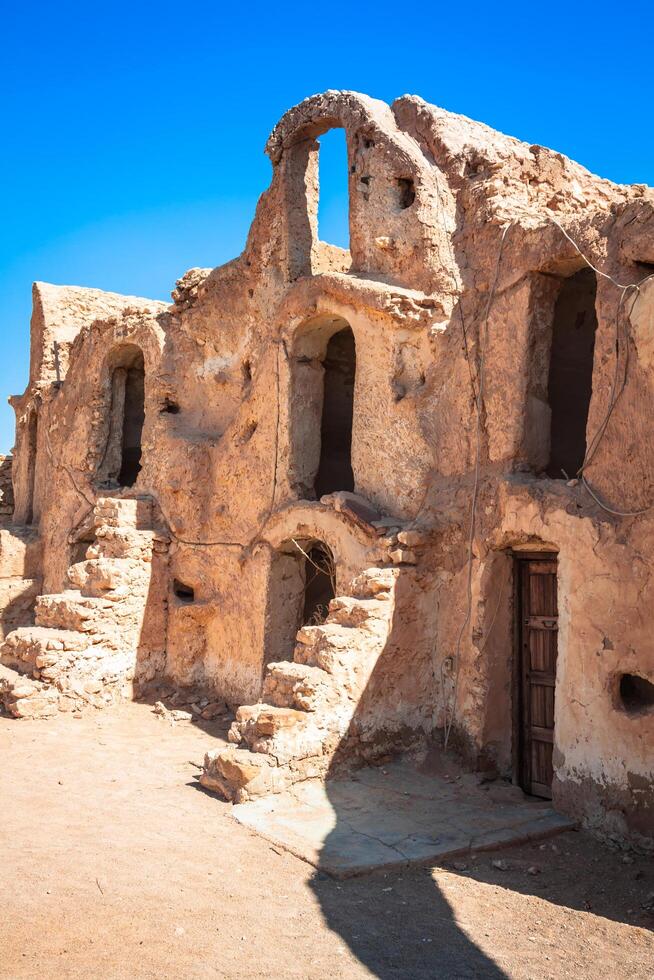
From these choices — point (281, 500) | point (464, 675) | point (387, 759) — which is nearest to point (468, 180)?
point (281, 500)

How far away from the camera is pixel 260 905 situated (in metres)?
5.50

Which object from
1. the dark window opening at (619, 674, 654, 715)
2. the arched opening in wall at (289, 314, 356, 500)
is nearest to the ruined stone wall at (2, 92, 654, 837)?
the arched opening in wall at (289, 314, 356, 500)

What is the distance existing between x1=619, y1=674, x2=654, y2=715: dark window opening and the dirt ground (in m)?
1.07

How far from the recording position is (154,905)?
17.6 feet

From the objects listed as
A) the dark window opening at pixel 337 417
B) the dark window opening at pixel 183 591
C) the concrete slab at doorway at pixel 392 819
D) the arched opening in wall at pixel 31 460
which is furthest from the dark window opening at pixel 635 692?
the arched opening in wall at pixel 31 460

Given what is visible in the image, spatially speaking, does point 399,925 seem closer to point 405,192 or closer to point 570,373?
point 570,373

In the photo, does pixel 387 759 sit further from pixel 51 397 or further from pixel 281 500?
pixel 51 397

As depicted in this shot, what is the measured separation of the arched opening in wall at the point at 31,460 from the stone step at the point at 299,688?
9.70 metres

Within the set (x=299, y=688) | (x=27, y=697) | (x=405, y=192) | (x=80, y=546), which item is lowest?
(x=27, y=697)

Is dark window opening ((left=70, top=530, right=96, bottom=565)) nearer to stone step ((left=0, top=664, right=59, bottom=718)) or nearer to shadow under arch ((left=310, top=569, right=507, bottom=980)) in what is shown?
stone step ((left=0, top=664, right=59, bottom=718))

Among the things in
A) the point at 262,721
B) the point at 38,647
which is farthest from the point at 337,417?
the point at 262,721

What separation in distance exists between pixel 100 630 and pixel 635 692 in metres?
6.51

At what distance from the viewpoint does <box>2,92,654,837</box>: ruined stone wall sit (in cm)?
692

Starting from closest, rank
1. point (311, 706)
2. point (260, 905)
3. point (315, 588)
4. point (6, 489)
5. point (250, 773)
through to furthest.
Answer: point (260, 905), point (250, 773), point (311, 706), point (315, 588), point (6, 489)
